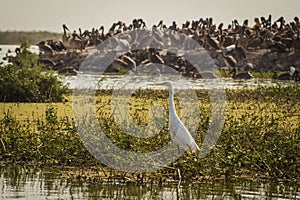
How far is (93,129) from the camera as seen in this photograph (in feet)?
26.1

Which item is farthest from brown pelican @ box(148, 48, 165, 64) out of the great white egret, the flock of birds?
the great white egret

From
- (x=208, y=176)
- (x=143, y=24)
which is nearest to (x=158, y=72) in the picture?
(x=143, y=24)

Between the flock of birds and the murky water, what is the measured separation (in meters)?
12.8

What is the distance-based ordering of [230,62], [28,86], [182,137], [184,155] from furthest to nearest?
[230,62]
[28,86]
[182,137]
[184,155]

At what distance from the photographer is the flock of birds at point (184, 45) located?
2339 centimetres

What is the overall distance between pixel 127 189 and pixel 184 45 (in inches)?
857

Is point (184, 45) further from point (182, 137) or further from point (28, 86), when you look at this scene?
point (182, 137)

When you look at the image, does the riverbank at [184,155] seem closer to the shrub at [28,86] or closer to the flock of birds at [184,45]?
the shrub at [28,86]

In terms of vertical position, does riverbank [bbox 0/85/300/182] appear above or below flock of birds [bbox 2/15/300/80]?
below

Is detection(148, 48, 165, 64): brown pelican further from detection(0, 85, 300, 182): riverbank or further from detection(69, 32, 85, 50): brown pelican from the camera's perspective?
detection(0, 85, 300, 182): riverbank

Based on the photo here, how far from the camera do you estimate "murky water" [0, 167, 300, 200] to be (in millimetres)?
6633

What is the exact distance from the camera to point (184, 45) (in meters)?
28.4

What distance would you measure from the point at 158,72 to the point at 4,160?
13.6 metres

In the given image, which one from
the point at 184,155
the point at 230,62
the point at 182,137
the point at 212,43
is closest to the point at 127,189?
the point at 184,155
